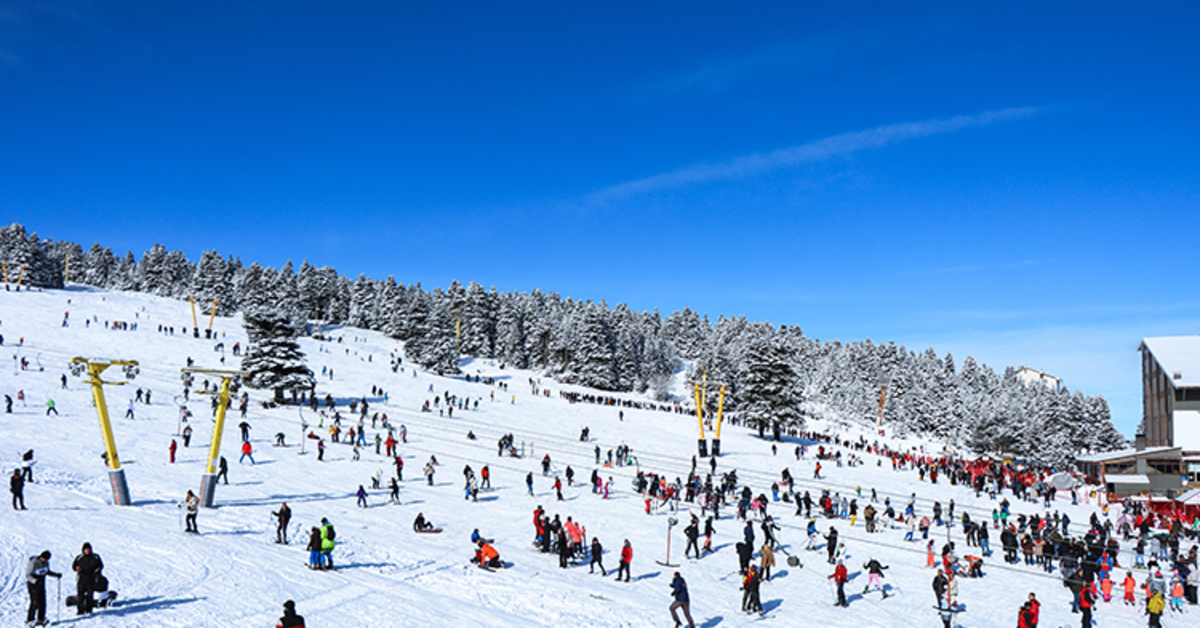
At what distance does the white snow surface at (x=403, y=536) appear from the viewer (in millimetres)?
15789

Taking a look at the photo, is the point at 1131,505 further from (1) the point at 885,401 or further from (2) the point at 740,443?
(1) the point at 885,401

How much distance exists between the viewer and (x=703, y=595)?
19547 mm

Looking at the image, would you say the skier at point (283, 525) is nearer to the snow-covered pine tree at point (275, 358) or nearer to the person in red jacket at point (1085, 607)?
the person in red jacket at point (1085, 607)

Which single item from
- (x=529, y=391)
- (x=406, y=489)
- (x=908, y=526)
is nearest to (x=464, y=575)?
(x=406, y=489)

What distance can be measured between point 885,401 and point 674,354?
118ft

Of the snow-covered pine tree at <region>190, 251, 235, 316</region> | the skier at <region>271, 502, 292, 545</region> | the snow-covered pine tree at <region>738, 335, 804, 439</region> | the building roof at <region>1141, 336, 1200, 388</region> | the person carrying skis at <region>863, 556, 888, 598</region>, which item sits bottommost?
the person carrying skis at <region>863, 556, 888, 598</region>

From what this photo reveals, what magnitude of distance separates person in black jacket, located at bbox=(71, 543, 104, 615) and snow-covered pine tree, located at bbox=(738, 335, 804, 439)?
5073 centimetres

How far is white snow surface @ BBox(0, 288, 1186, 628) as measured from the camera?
1579 cm

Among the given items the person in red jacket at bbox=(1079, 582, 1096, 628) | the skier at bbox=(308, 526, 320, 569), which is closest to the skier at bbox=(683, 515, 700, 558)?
the person in red jacket at bbox=(1079, 582, 1096, 628)

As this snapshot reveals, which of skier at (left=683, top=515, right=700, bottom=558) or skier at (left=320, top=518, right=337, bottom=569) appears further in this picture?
skier at (left=683, top=515, right=700, bottom=558)

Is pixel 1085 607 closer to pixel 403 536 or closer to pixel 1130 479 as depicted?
pixel 403 536

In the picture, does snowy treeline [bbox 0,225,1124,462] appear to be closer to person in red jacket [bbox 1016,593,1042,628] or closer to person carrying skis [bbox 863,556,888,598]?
Result: person carrying skis [bbox 863,556,888,598]

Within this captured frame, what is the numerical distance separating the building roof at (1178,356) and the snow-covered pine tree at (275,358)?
61771mm

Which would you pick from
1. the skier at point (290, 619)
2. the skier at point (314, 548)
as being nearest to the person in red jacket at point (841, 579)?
the skier at point (314, 548)
